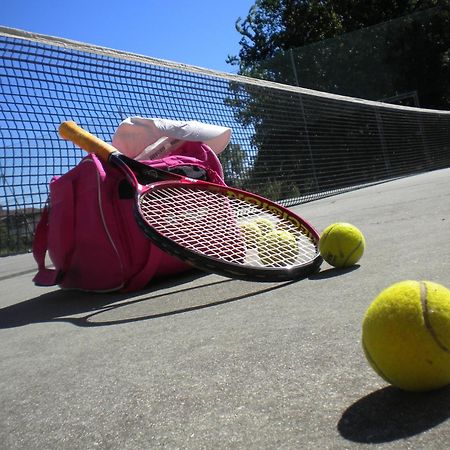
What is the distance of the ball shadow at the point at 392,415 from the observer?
0.99 meters

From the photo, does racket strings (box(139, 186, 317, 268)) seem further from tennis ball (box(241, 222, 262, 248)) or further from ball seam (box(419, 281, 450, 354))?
ball seam (box(419, 281, 450, 354))

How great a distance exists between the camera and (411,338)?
1.10 meters

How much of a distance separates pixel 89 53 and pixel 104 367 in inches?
154

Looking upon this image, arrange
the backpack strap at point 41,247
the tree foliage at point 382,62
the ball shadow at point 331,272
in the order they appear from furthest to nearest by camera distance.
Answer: the tree foliage at point 382,62
the backpack strap at point 41,247
the ball shadow at point 331,272

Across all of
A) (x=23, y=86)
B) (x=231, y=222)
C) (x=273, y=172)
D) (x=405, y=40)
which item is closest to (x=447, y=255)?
(x=231, y=222)

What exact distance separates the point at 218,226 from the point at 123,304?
1.74ft

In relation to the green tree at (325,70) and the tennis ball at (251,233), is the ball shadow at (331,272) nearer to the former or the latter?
the tennis ball at (251,233)

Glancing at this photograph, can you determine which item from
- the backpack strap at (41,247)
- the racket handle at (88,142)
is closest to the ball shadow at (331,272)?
the racket handle at (88,142)

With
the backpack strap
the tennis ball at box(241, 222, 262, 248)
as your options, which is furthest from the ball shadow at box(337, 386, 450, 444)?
the backpack strap

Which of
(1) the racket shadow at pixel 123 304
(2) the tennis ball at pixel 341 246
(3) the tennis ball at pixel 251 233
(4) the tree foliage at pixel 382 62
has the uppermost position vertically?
(4) the tree foliage at pixel 382 62

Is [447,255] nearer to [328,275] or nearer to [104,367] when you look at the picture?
[328,275]

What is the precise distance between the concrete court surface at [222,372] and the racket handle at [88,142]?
741mm

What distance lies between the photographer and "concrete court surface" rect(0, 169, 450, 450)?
3.58 feet

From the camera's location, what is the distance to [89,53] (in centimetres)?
511
